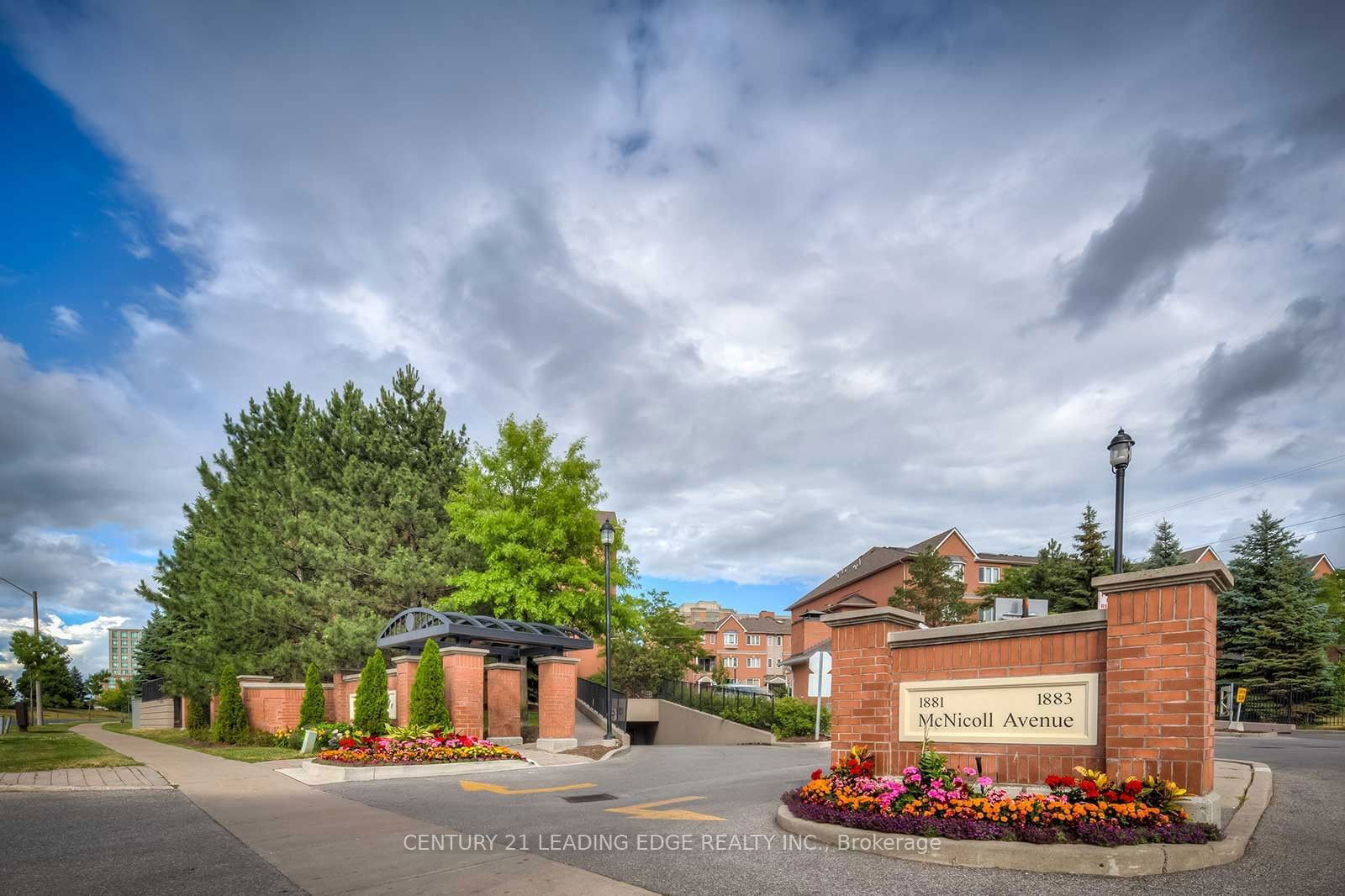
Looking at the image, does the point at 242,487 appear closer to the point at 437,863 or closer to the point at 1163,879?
the point at 437,863

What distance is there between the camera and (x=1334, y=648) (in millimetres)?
44781

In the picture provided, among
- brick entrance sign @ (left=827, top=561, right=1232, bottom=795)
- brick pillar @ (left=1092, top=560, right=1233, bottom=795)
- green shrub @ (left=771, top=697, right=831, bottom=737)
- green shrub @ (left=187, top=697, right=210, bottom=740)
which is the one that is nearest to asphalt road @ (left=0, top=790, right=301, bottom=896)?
brick entrance sign @ (left=827, top=561, right=1232, bottom=795)

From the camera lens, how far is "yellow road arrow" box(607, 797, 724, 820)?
8591 millimetres

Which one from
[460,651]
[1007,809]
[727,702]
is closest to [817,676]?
[460,651]

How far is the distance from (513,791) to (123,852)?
5575 millimetres

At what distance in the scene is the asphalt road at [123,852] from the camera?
6.26 m

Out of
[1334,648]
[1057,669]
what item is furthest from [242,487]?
[1334,648]

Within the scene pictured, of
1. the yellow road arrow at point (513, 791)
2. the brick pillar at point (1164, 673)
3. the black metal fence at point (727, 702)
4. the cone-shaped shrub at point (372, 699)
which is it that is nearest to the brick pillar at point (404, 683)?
the cone-shaped shrub at point (372, 699)

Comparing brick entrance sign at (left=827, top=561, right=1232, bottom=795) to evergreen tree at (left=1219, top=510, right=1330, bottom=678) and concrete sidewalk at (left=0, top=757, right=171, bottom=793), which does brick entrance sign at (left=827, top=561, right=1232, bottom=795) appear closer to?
concrete sidewalk at (left=0, top=757, right=171, bottom=793)

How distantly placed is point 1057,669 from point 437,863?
584 centimetres

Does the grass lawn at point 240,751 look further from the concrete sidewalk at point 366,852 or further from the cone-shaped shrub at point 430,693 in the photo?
the concrete sidewalk at point 366,852

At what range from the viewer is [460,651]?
18.1 meters

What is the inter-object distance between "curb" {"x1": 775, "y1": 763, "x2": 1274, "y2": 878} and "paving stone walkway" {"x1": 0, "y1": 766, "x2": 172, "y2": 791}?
38.2 feet

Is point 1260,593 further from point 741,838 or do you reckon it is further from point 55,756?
point 55,756
